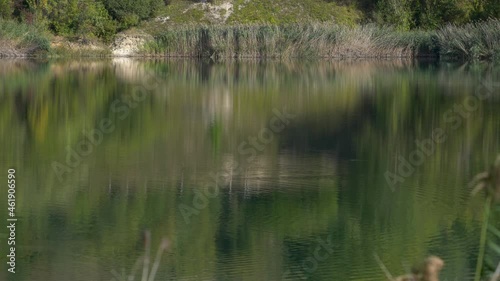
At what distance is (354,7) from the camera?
47.4 metres

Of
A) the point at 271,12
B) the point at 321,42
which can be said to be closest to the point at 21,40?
the point at 321,42

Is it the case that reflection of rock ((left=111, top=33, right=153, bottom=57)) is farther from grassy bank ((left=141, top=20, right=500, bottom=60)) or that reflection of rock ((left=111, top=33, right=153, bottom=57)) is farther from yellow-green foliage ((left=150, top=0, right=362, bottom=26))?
yellow-green foliage ((left=150, top=0, right=362, bottom=26))

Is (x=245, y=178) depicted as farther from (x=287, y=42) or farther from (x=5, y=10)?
(x=5, y=10)

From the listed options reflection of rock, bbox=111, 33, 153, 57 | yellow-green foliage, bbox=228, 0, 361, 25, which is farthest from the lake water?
yellow-green foliage, bbox=228, 0, 361, 25

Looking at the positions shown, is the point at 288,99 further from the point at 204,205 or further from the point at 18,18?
the point at 18,18

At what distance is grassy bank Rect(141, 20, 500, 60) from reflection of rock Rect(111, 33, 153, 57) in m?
0.49

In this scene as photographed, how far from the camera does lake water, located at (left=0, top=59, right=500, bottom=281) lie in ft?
28.1

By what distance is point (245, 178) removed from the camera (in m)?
12.3

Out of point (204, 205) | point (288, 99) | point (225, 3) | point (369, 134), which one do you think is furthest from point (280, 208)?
point (225, 3)

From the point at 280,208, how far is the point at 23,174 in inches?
148

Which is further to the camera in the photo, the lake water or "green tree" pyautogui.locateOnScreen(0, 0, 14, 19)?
"green tree" pyautogui.locateOnScreen(0, 0, 14, 19)

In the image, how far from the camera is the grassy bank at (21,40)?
3744 centimetres

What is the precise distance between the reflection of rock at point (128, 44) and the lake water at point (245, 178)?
56.7 ft

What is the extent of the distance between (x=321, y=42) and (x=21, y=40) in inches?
502
